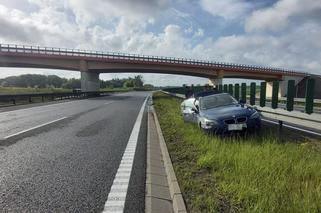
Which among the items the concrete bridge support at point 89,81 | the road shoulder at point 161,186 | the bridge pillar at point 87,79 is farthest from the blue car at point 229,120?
the concrete bridge support at point 89,81

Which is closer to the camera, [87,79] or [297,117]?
[297,117]

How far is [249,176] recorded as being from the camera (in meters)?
4.39

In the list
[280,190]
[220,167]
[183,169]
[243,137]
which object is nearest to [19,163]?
[183,169]

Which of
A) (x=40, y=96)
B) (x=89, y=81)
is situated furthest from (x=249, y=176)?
(x=89, y=81)

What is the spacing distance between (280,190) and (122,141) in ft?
18.0

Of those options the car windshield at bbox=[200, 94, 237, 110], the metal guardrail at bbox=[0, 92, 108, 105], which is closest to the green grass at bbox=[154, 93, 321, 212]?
the car windshield at bbox=[200, 94, 237, 110]

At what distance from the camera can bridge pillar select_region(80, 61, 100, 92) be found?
49.5m

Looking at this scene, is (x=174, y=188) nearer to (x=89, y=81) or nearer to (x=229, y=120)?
(x=229, y=120)

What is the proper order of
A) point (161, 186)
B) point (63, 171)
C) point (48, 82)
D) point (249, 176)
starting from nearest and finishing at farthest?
point (249, 176), point (161, 186), point (63, 171), point (48, 82)

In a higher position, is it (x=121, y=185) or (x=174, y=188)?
(x=174, y=188)

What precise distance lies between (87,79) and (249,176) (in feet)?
162

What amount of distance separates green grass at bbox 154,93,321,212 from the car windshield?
245 centimetres

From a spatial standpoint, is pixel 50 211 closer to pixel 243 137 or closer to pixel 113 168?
pixel 113 168

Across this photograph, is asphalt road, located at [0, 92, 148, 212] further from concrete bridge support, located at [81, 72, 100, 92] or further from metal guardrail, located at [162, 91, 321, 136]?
concrete bridge support, located at [81, 72, 100, 92]
